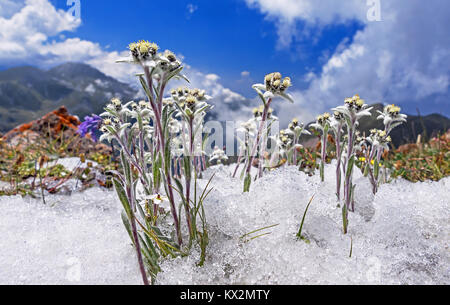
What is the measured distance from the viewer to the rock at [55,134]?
17.7 ft

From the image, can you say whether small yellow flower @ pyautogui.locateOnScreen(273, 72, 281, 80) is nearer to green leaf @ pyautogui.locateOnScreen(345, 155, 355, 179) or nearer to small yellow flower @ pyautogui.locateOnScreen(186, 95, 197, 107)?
small yellow flower @ pyautogui.locateOnScreen(186, 95, 197, 107)

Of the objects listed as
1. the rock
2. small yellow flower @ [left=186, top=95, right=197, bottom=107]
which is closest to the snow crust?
small yellow flower @ [left=186, top=95, right=197, bottom=107]

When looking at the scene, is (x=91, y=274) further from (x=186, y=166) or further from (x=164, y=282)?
(x=186, y=166)

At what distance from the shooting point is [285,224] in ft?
5.27

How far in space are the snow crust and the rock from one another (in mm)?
3416

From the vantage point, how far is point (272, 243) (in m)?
1.50

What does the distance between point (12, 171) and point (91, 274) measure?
2.99m

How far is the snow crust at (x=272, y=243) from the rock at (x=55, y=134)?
3.42 meters

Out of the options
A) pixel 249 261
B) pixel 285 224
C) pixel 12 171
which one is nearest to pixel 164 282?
pixel 249 261

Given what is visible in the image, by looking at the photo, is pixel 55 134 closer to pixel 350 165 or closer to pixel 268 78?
pixel 268 78

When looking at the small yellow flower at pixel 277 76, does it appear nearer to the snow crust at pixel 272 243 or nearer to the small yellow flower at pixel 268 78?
the small yellow flower at pixel 268 78

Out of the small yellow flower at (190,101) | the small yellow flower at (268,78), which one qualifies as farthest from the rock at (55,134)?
the small yellow flower at (268,78)

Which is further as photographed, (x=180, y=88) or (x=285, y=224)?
(x=180, y=88)

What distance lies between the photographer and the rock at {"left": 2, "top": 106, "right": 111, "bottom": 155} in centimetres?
539
